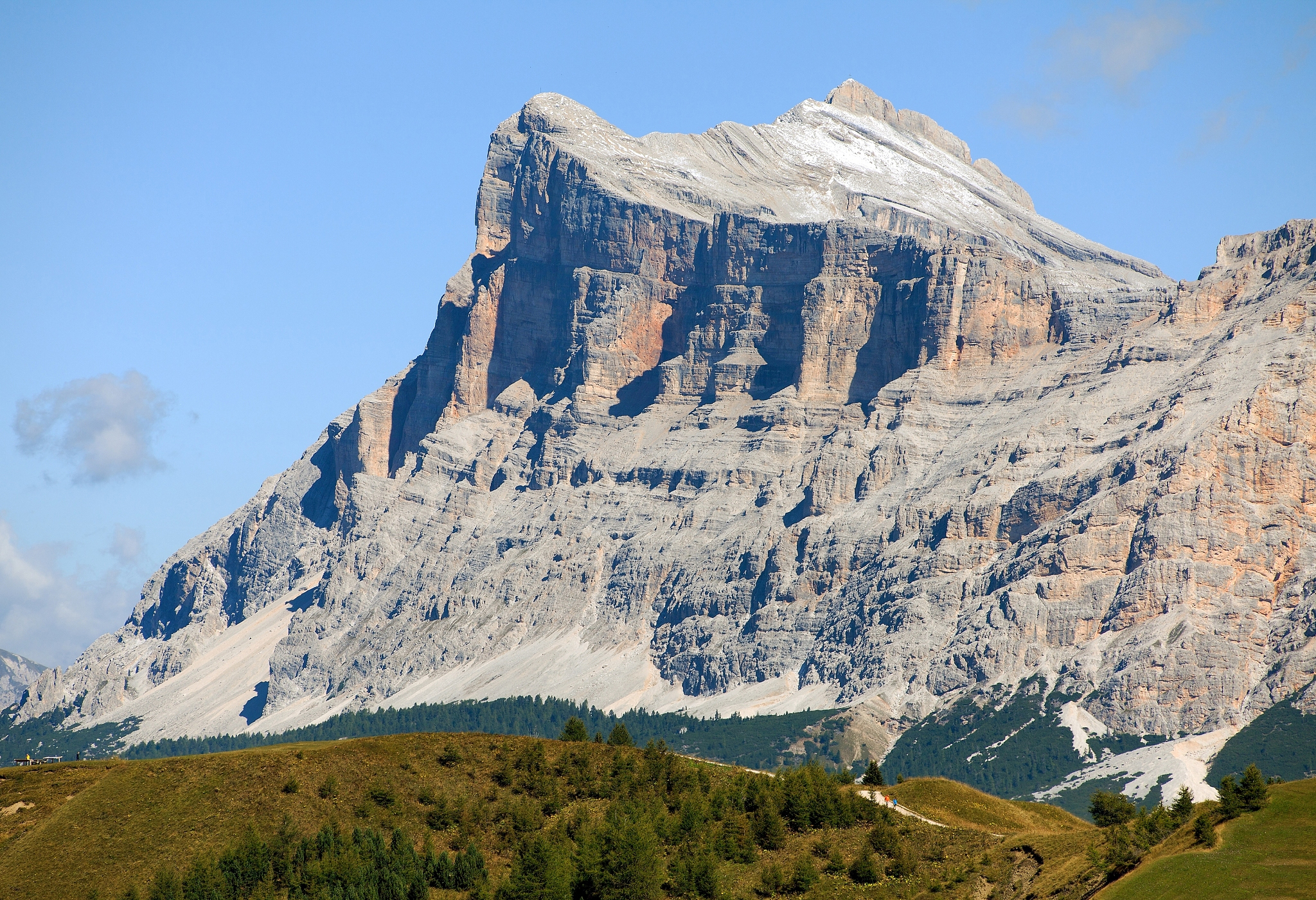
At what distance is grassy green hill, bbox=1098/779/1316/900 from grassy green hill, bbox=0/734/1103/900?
17.6ft

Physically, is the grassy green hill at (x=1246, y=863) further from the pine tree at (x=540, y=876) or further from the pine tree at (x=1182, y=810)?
the pine tree at (x=540, y=876)

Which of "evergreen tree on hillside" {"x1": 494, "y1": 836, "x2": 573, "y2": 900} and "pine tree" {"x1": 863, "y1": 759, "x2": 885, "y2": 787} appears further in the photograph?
"pine tree" {"x1": 863, "y1": 759, "x2": 885, "y2": 787}

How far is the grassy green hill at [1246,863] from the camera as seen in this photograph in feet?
252

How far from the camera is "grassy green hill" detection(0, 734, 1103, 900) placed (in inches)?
3915

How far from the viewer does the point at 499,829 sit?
111 metres

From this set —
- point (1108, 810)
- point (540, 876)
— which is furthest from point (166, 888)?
point (1108, 810)

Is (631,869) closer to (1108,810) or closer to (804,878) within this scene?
(804,878)

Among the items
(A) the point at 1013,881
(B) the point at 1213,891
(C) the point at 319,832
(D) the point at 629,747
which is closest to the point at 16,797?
(C) the point at 319,832

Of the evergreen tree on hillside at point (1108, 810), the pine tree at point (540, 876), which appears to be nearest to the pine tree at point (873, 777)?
the evergreen tree on hillside at point (1108, 810)

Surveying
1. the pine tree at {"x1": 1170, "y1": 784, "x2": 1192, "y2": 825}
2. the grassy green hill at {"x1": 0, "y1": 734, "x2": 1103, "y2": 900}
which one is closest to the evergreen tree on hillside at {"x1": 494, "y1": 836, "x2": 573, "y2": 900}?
the grassy green hill at {"x1": 0, "y1": 734, "x2": 1103, "y2": 900}

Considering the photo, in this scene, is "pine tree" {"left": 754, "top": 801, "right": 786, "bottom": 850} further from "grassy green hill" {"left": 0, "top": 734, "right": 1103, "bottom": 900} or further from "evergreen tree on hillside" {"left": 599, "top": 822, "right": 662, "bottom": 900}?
"evergreen tree on hillside" {"left": 599, "top": 822, "right": 662, "bottom": 900}

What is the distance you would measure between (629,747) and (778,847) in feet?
78.1

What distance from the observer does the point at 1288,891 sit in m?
75.8

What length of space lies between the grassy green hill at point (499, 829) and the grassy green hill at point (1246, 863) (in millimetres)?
5358
